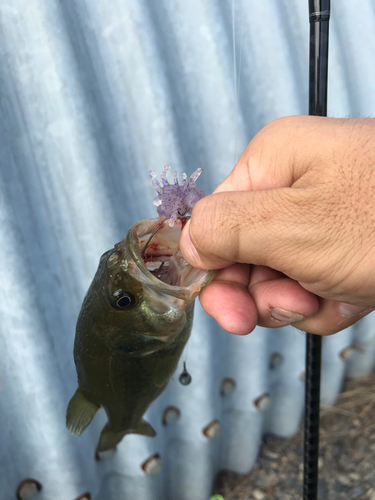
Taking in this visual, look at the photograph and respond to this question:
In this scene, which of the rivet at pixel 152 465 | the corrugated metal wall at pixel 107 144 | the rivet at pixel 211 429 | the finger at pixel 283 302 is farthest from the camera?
the rivet at pixel 211 429

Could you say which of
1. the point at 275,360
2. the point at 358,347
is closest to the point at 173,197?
the point at 275,360

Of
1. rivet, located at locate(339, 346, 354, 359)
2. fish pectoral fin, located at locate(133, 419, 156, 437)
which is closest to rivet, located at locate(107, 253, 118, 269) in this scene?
fish pectoral fin, located at locate(133, 419, 156, 437)

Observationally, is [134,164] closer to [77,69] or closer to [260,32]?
[77,69]

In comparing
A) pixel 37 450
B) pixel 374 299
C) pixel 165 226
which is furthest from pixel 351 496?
pixel 165 226

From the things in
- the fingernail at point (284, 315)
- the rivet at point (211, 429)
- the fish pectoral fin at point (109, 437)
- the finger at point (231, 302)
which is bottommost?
the rivet at point (211, 429)

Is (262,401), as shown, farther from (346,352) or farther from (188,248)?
(188,248)

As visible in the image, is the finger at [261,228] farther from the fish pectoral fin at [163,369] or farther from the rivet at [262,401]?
the rivet at [262,401]

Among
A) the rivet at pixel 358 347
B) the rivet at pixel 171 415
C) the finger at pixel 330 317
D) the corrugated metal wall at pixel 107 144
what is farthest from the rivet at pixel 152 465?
the rivet at pixel 358 347
